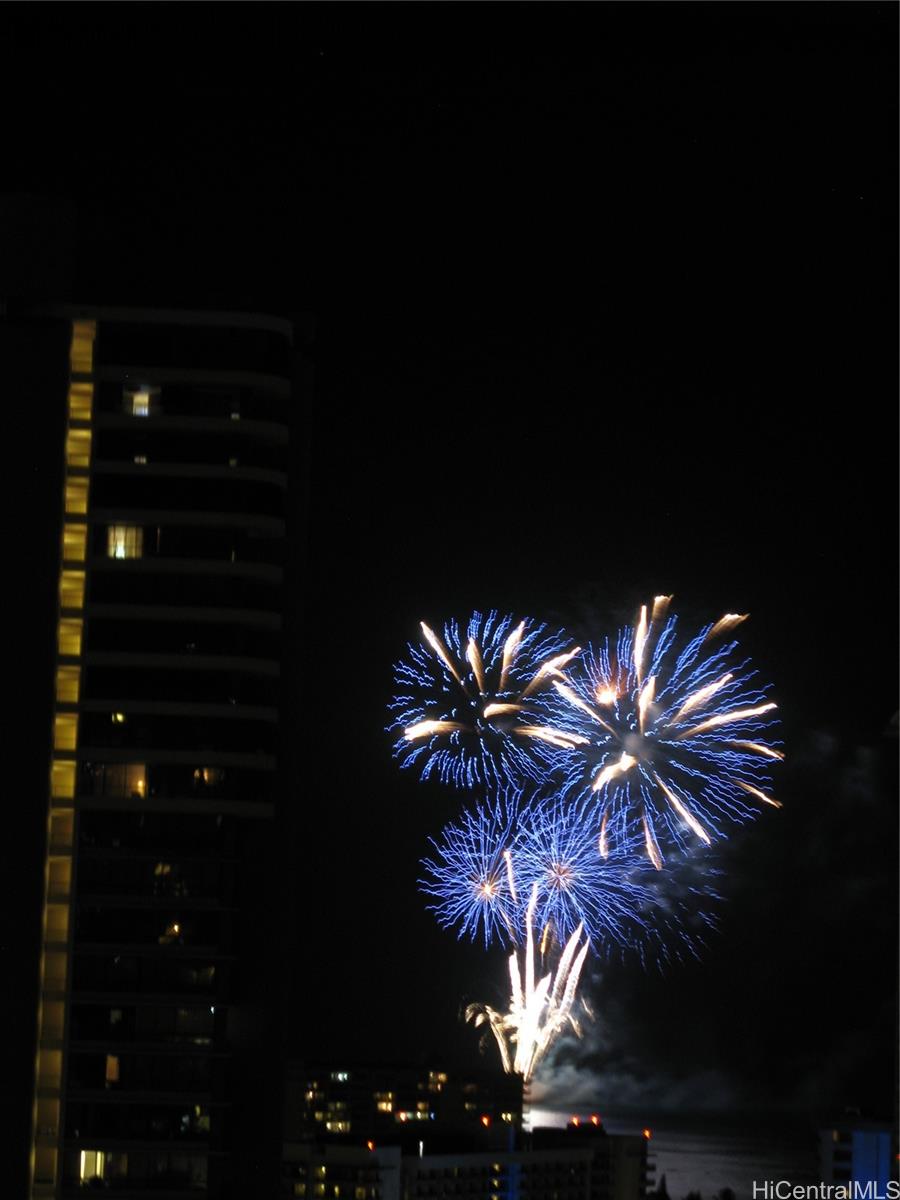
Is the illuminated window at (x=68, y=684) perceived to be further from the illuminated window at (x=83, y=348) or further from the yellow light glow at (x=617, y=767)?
the yellow light glow at (x=617, y=767)

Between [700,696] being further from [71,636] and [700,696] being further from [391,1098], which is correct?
[391,1098]

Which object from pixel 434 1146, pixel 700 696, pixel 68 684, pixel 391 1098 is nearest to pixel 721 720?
pixel 700 696

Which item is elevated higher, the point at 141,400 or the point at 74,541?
the point at 141,400

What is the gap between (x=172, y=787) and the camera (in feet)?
227

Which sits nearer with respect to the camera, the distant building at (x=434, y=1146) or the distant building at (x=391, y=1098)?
the distant building at (x=434, y=1146)

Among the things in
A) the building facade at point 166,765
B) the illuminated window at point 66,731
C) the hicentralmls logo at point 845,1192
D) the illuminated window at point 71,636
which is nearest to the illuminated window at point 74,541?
the building facade at point 166,765

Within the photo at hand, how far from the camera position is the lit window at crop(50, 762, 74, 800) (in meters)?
68.8

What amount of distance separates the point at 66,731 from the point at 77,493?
7.33 m

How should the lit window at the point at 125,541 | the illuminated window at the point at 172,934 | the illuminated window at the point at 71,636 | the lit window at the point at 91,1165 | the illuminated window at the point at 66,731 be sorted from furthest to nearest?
the lit window at the point at 125,541 → the illuminated window at the point at 71,636 → the illuminated window at the point at 66,731 → the illuminated window at the point at 172,934 → the lit window at the point at 91,1165

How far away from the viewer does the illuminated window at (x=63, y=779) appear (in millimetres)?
68812

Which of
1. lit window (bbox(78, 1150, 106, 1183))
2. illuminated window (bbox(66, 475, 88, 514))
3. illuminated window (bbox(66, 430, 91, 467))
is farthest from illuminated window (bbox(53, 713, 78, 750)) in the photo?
lit window (bbox(78, 1150, 106, 1183))

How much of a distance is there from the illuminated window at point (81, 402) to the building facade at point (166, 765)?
0.08 metres

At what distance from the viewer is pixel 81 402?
71125 mm

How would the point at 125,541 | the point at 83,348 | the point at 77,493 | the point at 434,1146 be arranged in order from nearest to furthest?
1. the point at 125,541
2. the point at 77,493
3. the point at 83,348
4. the point at 434,1146
